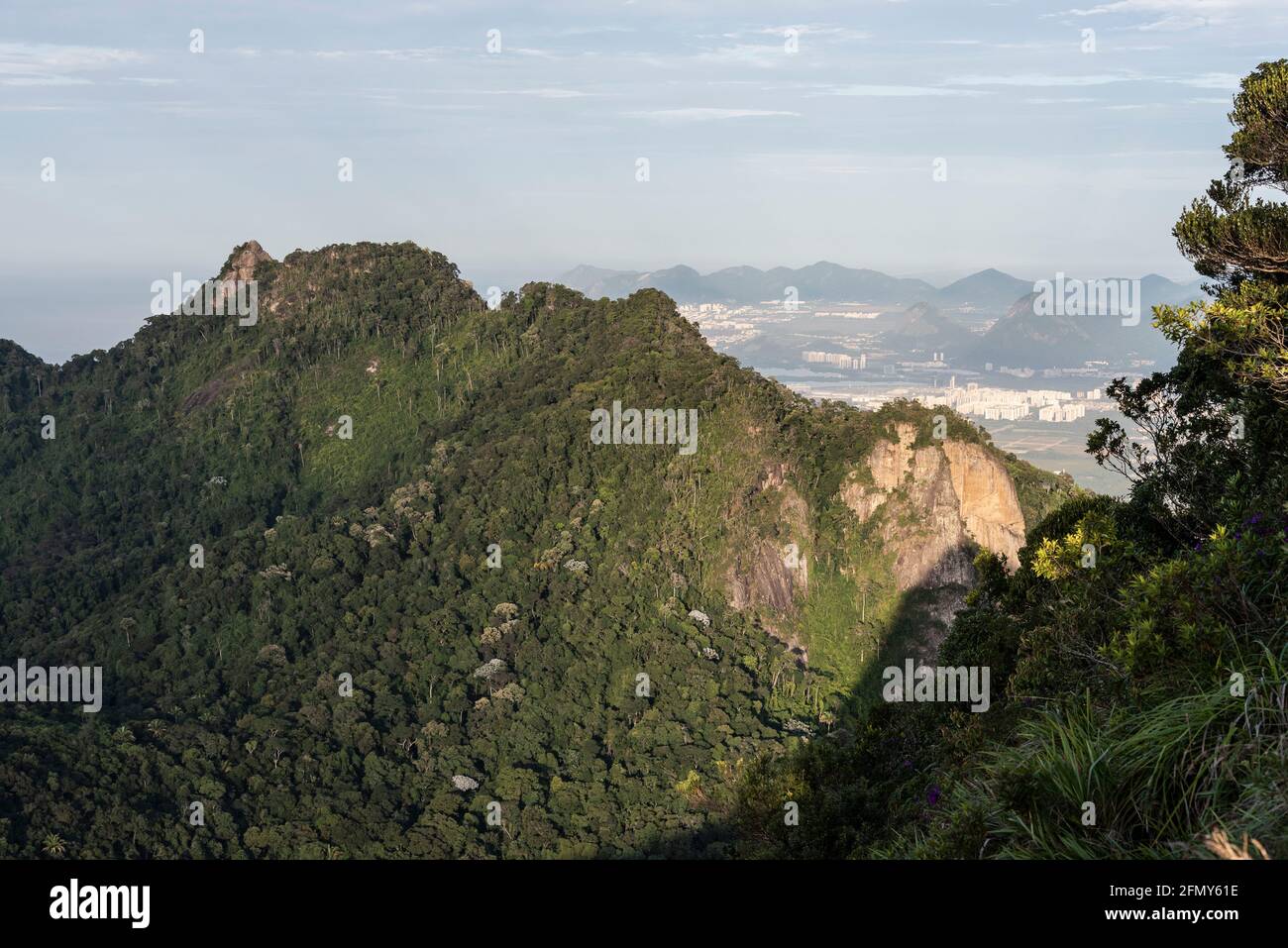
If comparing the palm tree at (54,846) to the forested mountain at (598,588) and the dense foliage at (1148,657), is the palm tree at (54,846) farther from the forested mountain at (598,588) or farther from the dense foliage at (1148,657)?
the dense foliage at (1148,657)

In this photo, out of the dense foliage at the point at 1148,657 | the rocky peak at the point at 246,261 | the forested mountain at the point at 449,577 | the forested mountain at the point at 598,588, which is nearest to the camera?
the dense foliage at the point at 1148,657

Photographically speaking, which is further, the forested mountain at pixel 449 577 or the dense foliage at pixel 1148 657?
the forested mountain at pixel 449 577

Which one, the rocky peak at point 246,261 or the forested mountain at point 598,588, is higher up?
the rocky peak at point 246,261

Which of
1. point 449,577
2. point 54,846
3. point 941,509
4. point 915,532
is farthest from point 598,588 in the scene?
point 54,846

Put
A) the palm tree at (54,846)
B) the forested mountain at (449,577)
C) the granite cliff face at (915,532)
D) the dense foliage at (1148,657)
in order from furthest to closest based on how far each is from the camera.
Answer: the granite cliff face at (915,532), the forested mountain at (449,577), the palm tree at (54,846), the dense foliage at (1148,657)

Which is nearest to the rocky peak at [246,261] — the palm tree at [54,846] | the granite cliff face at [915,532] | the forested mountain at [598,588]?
the forested mountain at [598,588]

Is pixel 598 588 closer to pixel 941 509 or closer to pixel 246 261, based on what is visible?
pixel 941 509
